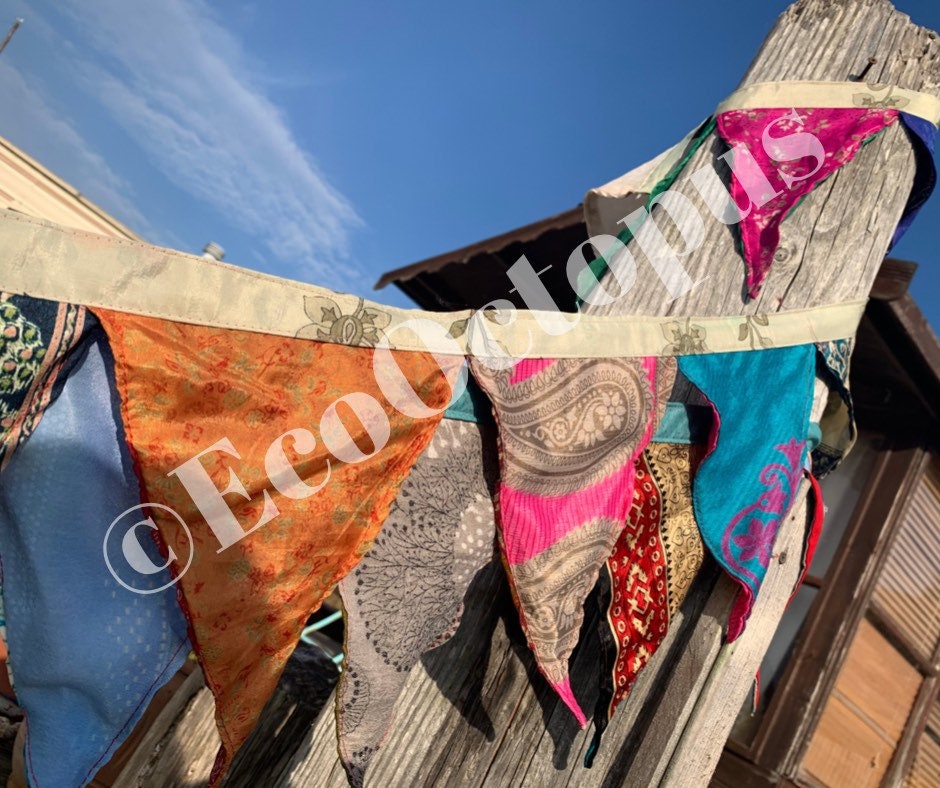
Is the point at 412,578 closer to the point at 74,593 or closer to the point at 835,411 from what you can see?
the point at 74,593

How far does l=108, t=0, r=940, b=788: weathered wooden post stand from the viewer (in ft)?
4.33

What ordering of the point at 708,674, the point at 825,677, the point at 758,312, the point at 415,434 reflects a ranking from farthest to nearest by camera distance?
the point at 825,677 → the point at 758,312 → the point at 708,674 → the point at 415,434

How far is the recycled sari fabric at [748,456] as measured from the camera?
4.52 ft

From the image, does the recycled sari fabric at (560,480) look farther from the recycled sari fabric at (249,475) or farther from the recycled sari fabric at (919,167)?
the recycled sari fabric at (919,167)

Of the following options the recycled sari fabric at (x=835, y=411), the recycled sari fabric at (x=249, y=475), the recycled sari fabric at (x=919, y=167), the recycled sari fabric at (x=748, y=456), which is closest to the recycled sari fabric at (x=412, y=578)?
the recycled sari fabric at (x=249, y=475)

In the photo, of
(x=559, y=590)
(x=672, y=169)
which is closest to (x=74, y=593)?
(x=559, y=590)

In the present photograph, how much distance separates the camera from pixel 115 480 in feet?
3.11

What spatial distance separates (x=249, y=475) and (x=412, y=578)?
29cm

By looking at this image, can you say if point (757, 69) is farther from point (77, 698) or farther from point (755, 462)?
point (77, 698)

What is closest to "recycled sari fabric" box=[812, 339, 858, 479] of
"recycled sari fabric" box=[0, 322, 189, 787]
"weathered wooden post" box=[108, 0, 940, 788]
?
"weathered wooden post" box=[108, 0, 940, 788]

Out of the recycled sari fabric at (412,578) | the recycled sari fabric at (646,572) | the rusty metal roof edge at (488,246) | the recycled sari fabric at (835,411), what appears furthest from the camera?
the rusty metal roof edge at (488,246)

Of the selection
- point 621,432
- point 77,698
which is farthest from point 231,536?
point 621,432

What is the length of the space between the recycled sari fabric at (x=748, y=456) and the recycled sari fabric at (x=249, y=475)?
1.95ft

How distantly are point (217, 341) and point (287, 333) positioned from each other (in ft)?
0.29
